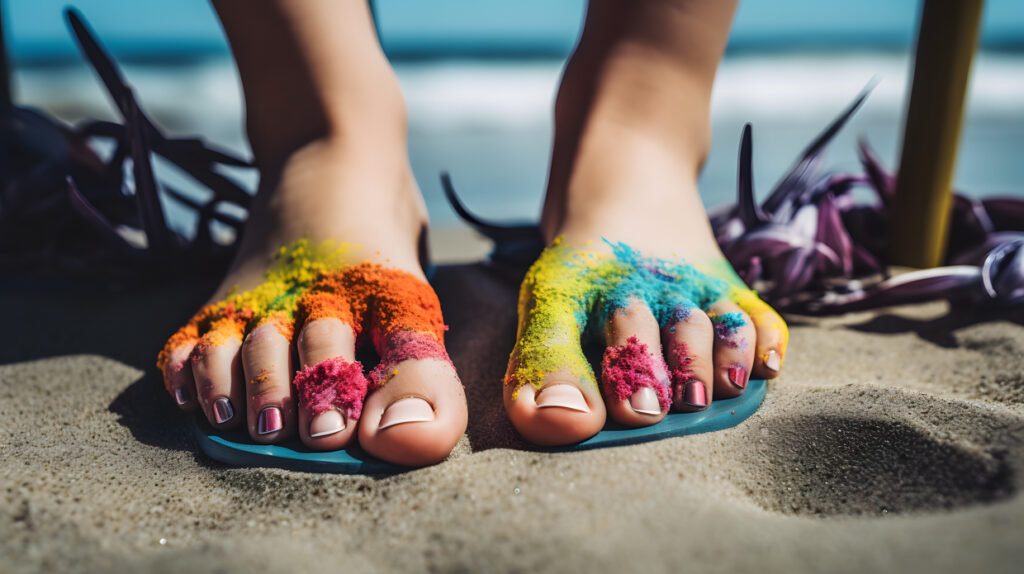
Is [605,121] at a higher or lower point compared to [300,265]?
higher

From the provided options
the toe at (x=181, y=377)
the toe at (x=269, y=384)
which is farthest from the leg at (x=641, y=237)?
the toe at (x=181, y=377)

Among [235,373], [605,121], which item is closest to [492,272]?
[605,121]

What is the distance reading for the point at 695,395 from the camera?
0.77 meters

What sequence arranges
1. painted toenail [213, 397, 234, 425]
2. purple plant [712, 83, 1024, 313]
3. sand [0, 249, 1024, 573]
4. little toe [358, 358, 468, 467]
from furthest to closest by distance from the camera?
purple plant [712, 83, 1024, 313] → painted toenail [213, 397, 234, 425] → little toe [358, 358, 468, 467] → sand [0, 249, 1024, 573]

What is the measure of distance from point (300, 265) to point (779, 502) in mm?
Result: 712

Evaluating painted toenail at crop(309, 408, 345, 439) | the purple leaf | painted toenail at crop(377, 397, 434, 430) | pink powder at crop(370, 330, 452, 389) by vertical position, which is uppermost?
the purple leaf

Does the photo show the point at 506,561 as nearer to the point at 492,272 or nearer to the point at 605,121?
the point at 605,121

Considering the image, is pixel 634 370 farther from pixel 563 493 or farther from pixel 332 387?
pixel 332 387

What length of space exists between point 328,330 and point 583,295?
358mm

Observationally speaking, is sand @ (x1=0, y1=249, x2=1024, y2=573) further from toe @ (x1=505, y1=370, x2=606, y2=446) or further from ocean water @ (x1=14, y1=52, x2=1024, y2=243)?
ocean water @ (x1=14, y1=52, x2=1024, y2=243)

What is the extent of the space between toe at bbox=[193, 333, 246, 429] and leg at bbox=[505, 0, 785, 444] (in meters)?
0.36

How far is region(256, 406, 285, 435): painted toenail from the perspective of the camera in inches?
29.3

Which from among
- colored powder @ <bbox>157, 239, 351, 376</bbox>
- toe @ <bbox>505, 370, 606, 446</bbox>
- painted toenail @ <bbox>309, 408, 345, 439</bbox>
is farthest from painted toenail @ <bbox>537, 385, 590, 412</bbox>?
colored powder @ <bbox>157, 239, 351, 376</bbox>

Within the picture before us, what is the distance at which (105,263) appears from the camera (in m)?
1.29
